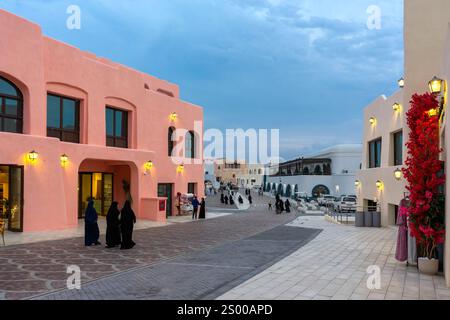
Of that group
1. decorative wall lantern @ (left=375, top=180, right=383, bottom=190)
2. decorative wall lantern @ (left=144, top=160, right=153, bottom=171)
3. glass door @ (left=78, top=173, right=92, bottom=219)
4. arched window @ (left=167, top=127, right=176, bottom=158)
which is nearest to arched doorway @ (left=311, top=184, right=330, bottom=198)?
decorative wall lantern @ (left=375, top=180, right=383, bottom=190)

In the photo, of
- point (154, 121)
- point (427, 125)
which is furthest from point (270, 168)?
point (427, 125)

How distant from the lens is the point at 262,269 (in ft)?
32.4

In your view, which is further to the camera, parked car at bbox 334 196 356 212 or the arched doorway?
the arched doorway

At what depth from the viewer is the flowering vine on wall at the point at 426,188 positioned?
9328mm

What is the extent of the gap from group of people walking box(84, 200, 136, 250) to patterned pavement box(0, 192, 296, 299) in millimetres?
316

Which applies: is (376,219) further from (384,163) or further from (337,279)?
(337,279)

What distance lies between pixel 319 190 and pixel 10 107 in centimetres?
4210

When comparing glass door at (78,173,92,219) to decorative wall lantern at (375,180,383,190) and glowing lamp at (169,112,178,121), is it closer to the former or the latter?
glowing lamp at (169,112,178,121)

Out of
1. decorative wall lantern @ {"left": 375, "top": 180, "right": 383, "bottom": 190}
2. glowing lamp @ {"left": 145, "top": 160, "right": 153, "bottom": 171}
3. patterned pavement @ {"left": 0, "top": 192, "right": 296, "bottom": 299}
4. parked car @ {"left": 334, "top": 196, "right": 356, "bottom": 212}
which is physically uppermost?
glowing lamp @ {"left": 145, "top": 160, "right": 153, "bottom": 171}

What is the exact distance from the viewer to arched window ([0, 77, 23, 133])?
1606 centimetres

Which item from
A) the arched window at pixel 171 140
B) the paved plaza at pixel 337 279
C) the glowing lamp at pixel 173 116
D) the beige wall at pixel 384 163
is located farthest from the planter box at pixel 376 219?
the glowing lamp at pixel 173 116

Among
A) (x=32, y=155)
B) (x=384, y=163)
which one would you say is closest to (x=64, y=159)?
(x=32, y=155)

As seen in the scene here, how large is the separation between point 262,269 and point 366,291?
2.70 meters

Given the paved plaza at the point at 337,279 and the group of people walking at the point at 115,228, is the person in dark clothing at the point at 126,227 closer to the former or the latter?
the group of people walking at the point at 115,228
